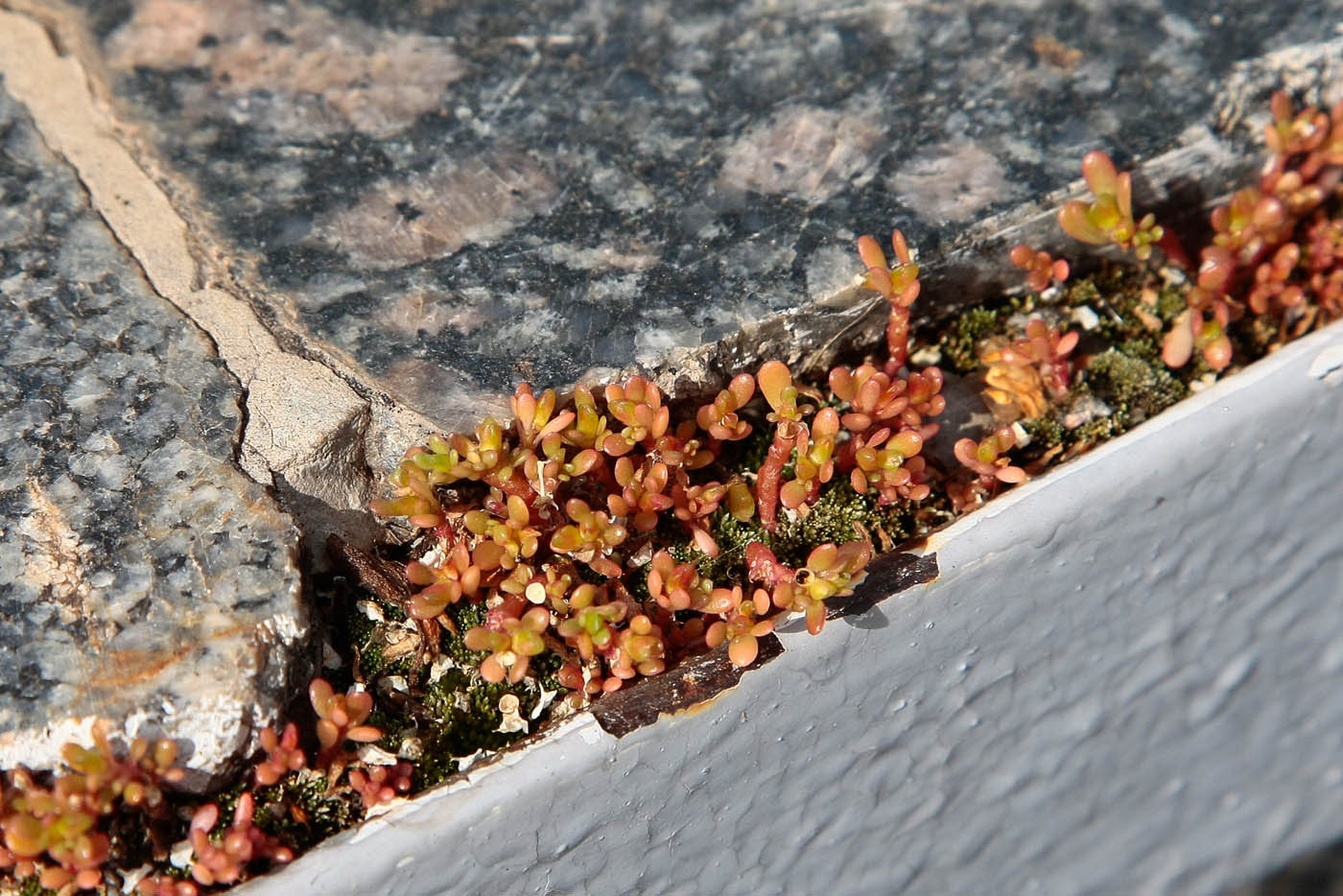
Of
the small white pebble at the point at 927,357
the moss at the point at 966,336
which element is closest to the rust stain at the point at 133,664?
the small white pebble at the point at 927,357

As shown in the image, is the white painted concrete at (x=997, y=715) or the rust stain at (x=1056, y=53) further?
the rust stain at (x=1056, y=53)

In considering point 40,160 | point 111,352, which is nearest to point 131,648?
point 111,352

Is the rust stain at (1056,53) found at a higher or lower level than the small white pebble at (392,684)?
higher

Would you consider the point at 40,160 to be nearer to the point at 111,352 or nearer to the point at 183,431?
the point at 111,352

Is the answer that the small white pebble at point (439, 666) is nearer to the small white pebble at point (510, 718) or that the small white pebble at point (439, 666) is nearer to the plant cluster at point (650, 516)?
the plant cluster at point (650, 516)

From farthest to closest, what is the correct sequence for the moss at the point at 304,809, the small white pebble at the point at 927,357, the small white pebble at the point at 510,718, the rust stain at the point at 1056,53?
the rust stain at the point at 1056,53 < the small white pebble at the point at 927,357 < the small white pebble at the point at 510,718 < the moss at the point at 304,809

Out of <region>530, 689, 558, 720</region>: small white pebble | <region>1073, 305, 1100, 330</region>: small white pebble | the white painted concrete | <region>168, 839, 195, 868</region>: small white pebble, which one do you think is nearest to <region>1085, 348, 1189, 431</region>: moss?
<region>1073, 305, 1100, 330</region>: small white pebble

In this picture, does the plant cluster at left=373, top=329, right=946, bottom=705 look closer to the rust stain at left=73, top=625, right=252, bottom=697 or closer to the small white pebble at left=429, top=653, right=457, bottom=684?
the small white pebble at left=429, top=653, right=457, bottom=684

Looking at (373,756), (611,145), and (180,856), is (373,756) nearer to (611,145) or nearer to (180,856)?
(180,856)
